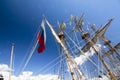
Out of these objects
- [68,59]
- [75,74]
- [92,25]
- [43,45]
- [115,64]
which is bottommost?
[75,74]

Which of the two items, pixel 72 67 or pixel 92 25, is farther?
pixel 92 25

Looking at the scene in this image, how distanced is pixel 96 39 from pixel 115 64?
1363 centimetres

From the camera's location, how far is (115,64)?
55.2 m

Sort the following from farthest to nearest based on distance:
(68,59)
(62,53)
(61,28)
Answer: (61,28) → (62,53) → (68,59)

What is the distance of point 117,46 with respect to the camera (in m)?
60.5

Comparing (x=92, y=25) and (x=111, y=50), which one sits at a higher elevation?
(x=92, y=25)

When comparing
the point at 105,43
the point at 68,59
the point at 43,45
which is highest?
the point at 105,43

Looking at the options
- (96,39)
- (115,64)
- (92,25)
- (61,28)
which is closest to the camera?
(61,28)

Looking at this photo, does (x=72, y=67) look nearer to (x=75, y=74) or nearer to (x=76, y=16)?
(x=75, y=74)

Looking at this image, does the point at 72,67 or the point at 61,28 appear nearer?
the point at 72,67

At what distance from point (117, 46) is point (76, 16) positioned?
20789 millimetres

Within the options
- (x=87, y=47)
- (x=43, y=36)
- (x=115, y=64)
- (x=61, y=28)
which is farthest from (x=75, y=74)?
(x=115, y=64)

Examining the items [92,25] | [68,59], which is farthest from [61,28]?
[92,25]

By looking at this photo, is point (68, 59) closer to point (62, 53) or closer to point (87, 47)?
point (62, 53)
